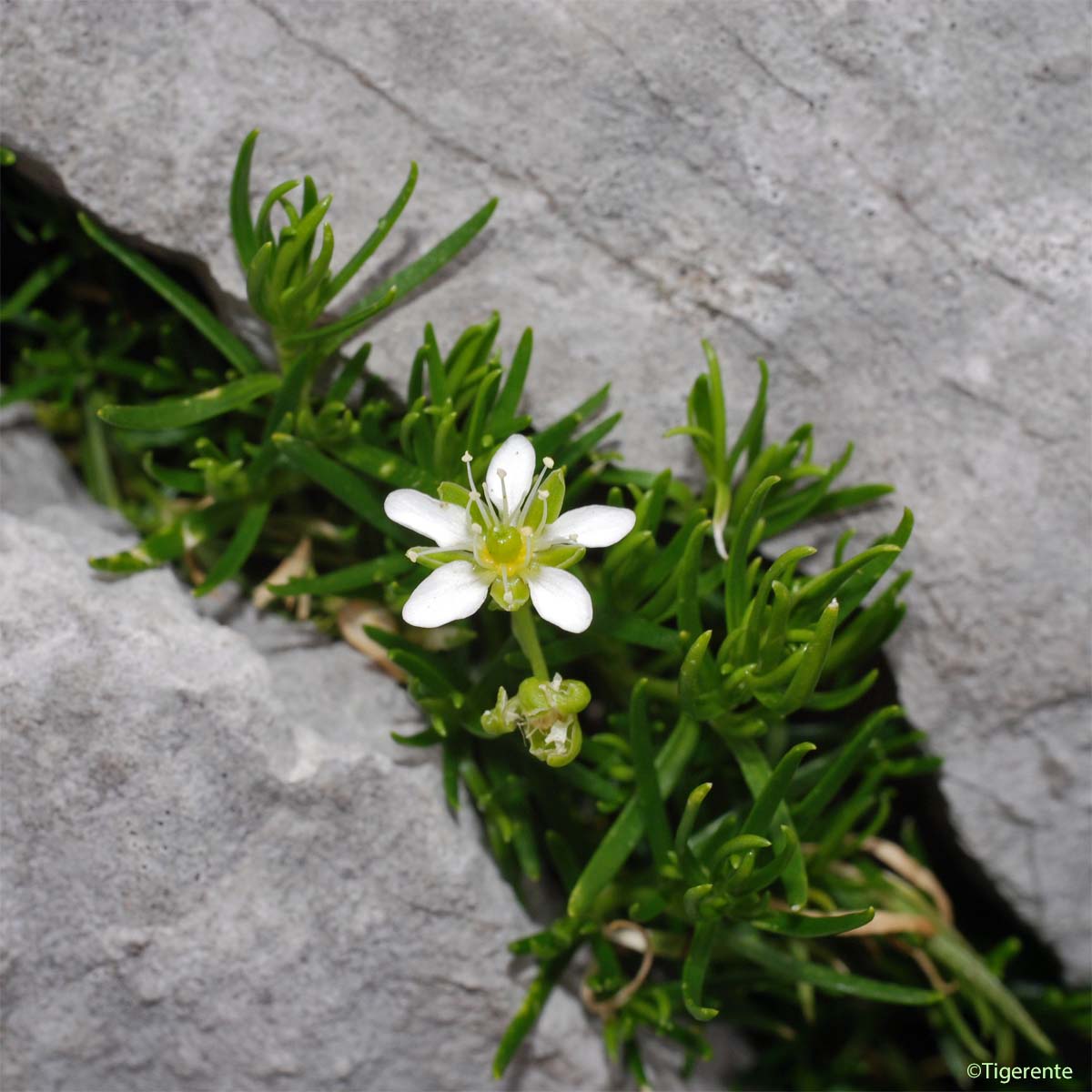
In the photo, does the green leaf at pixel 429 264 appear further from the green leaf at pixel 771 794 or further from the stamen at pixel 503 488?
the green leaf at pixel 771 794

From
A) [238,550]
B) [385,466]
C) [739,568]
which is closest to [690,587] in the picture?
[739,568]

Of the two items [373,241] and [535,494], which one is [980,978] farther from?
[373,241]

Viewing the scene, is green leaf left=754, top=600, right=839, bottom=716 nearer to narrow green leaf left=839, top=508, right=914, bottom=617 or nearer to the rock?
narrow green leaf left=839, top=508, right=914, bottom=617

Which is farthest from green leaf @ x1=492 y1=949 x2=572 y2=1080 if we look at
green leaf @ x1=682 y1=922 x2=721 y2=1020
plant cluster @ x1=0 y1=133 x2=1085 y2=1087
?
green leaf @ x1=682 y1=922 x2=721 y2=1020

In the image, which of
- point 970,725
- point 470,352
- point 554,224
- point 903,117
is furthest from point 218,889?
point 903,117

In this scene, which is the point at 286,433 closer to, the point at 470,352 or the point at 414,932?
the point at 470,352

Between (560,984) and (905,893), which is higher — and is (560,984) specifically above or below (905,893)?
below
